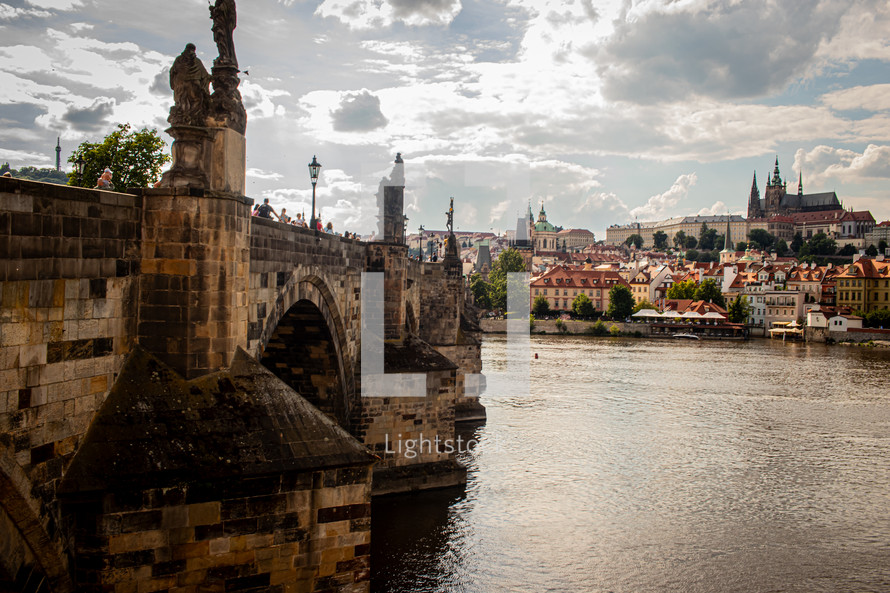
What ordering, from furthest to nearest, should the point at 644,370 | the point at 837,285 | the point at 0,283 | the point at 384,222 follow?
the point at 837,285 → the point at 644,370 → the point at 384,222 → the point at 0,283

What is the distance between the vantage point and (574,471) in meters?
21.7

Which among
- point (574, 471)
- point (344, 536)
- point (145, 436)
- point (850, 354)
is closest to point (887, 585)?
point (574, 471)

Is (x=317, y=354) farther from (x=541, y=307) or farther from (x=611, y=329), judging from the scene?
(x=541, y=307)

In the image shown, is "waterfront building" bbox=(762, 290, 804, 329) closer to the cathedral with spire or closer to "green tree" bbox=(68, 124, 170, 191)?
"green tree" bbox=(68, 124, 170, 191)

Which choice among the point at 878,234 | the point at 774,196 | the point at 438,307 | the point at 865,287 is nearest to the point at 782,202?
the point at 774,196

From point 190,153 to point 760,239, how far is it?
174 m

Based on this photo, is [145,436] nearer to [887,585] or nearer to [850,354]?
[887,585]

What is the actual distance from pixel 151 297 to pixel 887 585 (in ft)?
46.7

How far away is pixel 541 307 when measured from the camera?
298 ft

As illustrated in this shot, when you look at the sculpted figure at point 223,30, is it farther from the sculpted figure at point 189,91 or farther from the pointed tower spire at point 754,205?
the pointed tower spire at point 754,205

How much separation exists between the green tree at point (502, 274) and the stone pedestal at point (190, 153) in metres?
81.4

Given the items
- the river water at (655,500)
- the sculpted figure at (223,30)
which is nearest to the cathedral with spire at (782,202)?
the river water at (655,500)

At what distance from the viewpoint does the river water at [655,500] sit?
14.6 m

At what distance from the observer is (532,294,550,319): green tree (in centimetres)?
9050
